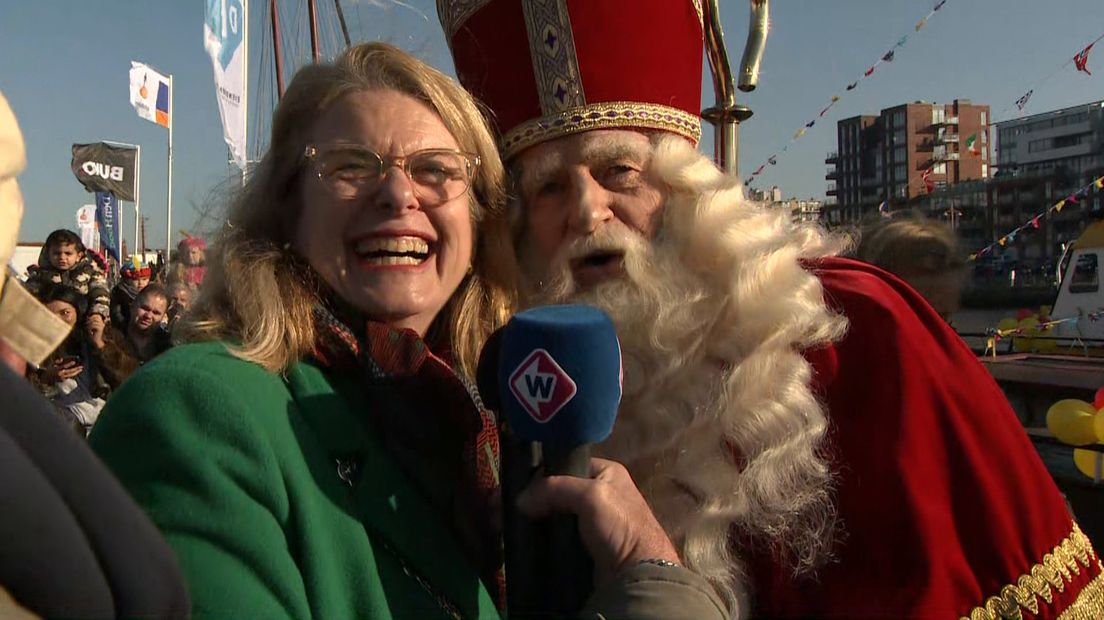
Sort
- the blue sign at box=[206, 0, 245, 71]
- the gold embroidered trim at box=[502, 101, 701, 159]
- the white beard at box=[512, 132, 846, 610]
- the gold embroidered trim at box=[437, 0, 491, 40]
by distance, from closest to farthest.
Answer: the white beard at box=[512, 132, 846, 610], the gold embroidered trim at box=[502, 101, 701, 159], the gold embroidered trim at box=[437, 0, 491, 40], the blue sign at box=[206, 0, 245, 71]

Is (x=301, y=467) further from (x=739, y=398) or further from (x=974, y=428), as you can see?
(x=974, y=428)

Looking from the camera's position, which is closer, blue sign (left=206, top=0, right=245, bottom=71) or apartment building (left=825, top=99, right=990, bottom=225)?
blue sign (left=206, top=0, right=245, bottom=71)

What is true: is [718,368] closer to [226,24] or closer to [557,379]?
[557,379]

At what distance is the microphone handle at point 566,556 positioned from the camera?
120 cm

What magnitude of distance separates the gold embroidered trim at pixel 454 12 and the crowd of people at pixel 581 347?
14 cm

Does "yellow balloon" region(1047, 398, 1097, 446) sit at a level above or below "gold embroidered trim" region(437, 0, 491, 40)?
below

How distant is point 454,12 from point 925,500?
1.76m

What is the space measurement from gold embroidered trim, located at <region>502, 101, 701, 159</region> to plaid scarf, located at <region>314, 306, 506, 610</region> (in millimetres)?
760

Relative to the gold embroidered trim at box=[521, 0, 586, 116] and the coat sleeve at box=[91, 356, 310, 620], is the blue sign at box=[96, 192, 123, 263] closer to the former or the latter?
the gold embroidered trim at box=[521, 0, 586, 116]

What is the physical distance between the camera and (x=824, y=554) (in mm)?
1508

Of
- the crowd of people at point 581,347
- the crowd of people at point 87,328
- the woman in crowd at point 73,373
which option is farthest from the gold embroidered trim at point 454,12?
the woman in crowd at point 73,373

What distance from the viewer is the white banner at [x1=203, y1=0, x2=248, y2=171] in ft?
22.7

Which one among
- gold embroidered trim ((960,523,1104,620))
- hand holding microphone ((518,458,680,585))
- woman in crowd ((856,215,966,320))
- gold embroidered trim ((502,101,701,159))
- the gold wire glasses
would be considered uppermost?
gold embroidered trim ((502,101,701,159))

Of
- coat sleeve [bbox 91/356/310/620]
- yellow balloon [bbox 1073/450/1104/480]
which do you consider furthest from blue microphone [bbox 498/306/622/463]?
yellow balloon [bbox 1073/450/1104/480]
